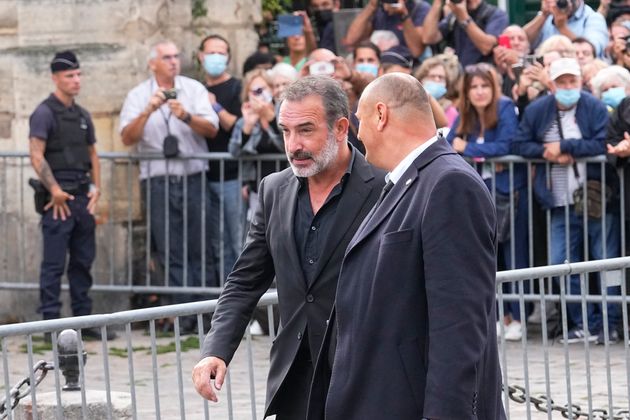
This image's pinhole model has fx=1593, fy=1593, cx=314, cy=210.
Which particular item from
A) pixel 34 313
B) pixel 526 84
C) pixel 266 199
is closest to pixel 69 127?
pixel 34 313

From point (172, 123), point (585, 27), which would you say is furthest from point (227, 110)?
point (585, 27)

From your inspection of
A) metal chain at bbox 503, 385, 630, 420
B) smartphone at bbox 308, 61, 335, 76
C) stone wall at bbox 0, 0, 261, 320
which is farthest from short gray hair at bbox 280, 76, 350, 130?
stone wall at bbox 0, 0, 261, 320

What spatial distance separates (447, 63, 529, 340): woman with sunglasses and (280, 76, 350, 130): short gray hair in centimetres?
538

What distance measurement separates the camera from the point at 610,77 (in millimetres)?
11008

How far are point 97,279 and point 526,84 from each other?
3.62 metres

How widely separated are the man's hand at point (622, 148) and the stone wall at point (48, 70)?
3.86 metres

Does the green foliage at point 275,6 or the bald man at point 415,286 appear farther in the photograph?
the green foliage at point 275,6

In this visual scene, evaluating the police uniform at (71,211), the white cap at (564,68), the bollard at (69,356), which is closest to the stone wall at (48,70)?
the police uniform at (71,211)

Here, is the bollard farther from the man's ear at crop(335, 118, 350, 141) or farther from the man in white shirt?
the man in white shirt

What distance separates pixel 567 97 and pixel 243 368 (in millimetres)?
2882

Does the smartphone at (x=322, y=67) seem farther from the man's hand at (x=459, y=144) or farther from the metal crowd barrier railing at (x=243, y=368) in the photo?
the metal crowd barrier railing at (x=243, y=368)

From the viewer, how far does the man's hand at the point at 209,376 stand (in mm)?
5316

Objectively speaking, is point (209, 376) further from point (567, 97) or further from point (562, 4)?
point (562, 4)

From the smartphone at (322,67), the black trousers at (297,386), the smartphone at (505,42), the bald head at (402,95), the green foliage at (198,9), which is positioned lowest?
the black trousers at (297,386)
